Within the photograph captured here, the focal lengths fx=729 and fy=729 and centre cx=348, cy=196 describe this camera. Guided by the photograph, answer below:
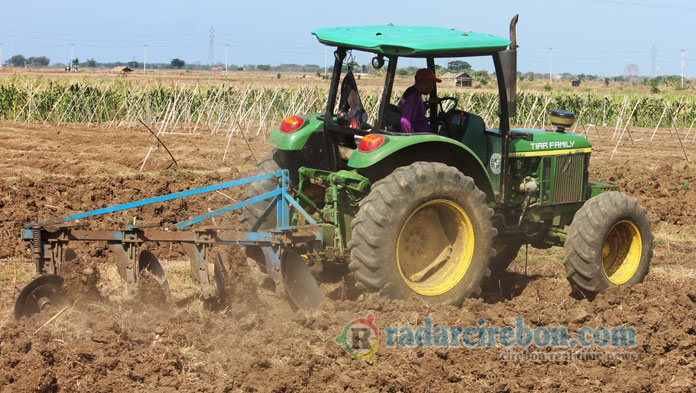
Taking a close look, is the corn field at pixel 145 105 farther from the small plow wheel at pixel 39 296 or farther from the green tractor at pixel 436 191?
the small plow wheel at pixel 39 296

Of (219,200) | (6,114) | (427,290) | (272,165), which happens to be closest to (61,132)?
(6,114)

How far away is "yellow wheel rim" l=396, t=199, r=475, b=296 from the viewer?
17.8 feet

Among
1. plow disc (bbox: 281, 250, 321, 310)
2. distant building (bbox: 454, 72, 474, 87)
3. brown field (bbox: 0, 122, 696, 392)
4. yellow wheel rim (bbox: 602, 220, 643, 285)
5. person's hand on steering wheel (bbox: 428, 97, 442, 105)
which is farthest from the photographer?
distant building (bbox: 454, 72, 474, 87)

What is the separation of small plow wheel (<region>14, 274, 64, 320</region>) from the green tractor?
1545 mm

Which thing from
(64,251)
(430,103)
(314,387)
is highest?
(430,103)

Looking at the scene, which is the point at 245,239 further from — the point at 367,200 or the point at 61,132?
the point at 61,132

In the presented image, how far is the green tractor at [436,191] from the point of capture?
5.09m

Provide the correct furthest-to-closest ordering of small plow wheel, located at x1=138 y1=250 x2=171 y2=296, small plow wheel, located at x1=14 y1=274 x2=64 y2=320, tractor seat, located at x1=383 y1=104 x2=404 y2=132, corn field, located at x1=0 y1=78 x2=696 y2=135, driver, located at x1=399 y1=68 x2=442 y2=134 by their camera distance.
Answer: corn field, located at x1=0 y1=78 x2=696 y2=135 < small plow wheel, located at x1=138 y1=250 x2=171 y2=296 < driver, located at x1=399 y1=68 x2=442 y2=134 < tractor seat, located at x1=383 y1=104 x2=404 y2=132 < small plow wheel, located at x1=14 y1=274 x2=64 y2=320

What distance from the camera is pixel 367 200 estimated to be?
5039 millimetres

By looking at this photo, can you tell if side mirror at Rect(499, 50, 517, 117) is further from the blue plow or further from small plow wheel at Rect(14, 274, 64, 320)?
small plow wheel at Rect(14, 274, 64, 320)

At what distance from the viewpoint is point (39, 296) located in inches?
200

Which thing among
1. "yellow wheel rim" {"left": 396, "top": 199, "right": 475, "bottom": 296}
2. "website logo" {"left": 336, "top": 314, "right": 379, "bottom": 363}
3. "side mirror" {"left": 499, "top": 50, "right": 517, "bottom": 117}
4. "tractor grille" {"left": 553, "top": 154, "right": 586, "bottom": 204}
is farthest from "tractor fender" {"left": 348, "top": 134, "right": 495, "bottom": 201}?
"website logo" {"left": 336, "top": 314, "right": 379, "bottom": 363}

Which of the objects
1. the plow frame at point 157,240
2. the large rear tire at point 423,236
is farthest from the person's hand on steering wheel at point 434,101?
the plow frame at point 157,240

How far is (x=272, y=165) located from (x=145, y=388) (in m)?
2.50
